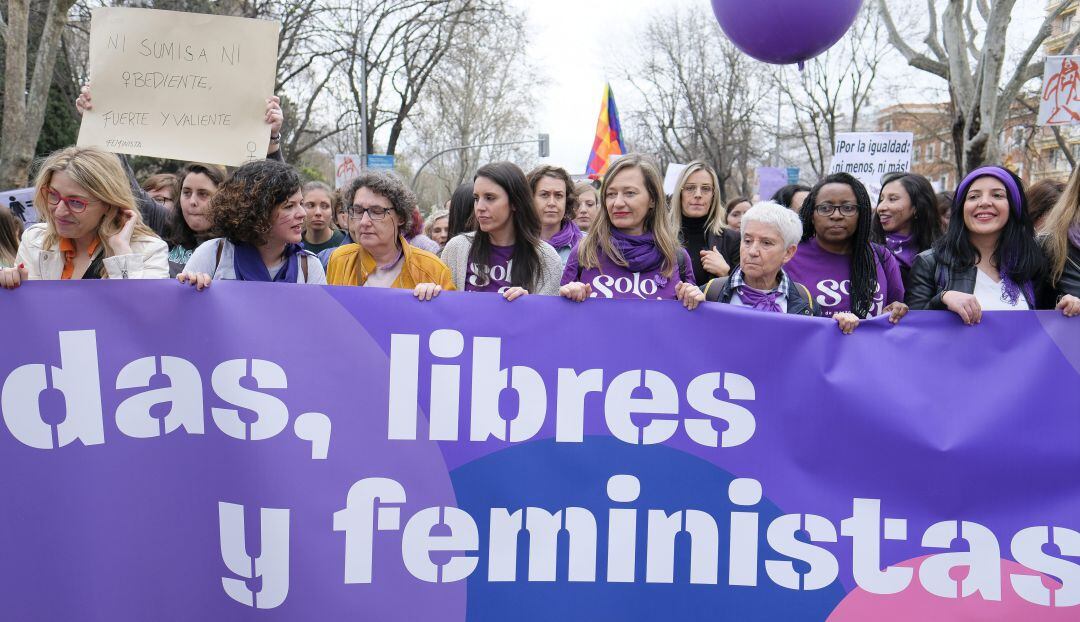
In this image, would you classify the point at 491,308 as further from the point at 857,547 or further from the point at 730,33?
the point at 730,33

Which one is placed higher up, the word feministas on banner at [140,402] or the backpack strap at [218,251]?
the backpack strap at [218,251]

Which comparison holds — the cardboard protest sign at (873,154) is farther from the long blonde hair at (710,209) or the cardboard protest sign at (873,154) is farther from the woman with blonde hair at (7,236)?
the woman with blonde hair at (7,236)

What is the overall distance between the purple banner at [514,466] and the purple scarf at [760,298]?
0.87 feet

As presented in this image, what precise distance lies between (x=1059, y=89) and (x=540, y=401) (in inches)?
253

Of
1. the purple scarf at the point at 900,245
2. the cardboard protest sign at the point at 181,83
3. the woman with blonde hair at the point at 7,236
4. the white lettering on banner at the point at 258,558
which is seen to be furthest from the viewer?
the purple scarf at the point at 900,245

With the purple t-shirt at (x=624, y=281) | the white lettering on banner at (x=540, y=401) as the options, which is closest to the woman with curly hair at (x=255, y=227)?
the white lettering on banner at (x=540, y=401)

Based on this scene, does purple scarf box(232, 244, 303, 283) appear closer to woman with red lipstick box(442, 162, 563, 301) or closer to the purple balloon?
woman with red lipstick box(442, 162, 563, 301)

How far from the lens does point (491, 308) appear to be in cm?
309

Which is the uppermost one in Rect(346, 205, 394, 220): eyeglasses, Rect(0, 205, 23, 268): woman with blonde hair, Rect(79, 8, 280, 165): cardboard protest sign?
Rect(79, 8, 280, 165): cardboard protest sign

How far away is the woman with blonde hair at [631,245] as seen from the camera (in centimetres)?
360

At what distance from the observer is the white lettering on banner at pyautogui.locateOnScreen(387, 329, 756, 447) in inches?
118

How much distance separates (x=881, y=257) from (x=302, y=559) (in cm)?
257

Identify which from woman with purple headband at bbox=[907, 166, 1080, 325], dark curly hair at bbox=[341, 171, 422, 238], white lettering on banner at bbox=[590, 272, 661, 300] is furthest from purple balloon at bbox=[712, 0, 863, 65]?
dark curly hair at bbox=[341, 171, 422, 238]

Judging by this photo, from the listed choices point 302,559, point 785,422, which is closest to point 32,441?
point 302,559
